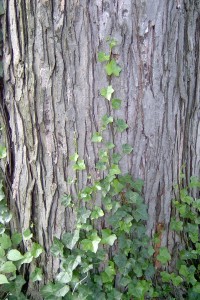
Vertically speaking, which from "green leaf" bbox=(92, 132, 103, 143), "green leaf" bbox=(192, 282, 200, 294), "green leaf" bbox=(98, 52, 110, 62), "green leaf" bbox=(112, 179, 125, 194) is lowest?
"green leaf" bbox=(192, 282, 200, 294)

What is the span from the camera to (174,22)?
198cm

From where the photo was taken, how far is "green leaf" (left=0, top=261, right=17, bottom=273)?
2158 millimetres

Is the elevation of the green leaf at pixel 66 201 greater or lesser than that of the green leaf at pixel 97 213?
greater

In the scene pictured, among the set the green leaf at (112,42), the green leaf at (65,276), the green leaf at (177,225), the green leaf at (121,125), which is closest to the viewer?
the green leaf at (112,42)

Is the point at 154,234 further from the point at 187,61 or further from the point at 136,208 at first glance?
the point at 187,61

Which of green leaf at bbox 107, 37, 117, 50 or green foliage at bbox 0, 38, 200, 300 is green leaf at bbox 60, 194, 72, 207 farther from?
green leaf at bbox 107, 37, 117, 50

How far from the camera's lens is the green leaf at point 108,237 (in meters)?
2.11

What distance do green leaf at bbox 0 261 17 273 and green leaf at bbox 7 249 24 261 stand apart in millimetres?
27

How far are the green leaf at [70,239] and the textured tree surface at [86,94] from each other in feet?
0.15

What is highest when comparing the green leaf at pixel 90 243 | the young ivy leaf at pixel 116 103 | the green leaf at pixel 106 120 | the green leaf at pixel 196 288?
the young ivy leaf at pixel 116 103

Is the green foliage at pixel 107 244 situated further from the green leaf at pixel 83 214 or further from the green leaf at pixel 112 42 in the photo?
the green leaf at pixel 112 42

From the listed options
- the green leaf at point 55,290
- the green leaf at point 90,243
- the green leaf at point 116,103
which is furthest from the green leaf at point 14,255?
the green leaf at point 116,103

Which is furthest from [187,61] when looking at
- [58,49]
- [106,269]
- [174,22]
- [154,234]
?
[106,269]

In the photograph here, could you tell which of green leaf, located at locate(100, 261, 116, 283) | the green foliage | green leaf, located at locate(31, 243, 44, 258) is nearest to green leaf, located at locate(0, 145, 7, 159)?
the green foliage
